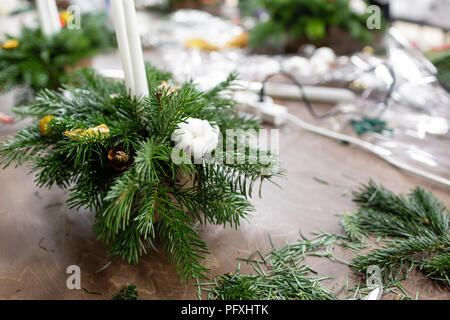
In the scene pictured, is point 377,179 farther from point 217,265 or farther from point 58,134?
point 58,134

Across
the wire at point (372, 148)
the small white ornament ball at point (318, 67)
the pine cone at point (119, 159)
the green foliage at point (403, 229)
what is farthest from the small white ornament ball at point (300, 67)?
the pine cone at point (119, 159)

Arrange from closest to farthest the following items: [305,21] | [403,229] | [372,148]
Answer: [403,229]
[372,148]
[305,21]

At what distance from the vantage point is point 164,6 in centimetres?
181

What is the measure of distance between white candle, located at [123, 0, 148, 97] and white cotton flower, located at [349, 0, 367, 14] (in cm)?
99

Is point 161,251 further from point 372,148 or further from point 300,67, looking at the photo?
point 300,67

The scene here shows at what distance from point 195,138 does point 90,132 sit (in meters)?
0.13

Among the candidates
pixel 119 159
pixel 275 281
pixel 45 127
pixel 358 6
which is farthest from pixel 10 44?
pixel 358 6

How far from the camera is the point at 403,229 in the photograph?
1.76 feet

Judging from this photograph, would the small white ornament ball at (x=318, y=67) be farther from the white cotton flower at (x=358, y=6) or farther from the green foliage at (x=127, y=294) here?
the green foliage at (x=127, y=294)

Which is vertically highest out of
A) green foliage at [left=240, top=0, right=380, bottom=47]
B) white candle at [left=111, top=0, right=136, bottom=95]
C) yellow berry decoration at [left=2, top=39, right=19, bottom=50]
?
green foliage at [left=240, top=0, right=380, bottom=47]

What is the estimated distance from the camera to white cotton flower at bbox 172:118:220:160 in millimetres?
441

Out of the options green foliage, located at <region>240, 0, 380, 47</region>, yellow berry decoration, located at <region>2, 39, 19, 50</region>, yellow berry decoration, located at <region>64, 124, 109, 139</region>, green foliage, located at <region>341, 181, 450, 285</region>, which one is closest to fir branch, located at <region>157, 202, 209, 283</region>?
yellow berry decoration, located at <region>64, 124, 109, 139</region>

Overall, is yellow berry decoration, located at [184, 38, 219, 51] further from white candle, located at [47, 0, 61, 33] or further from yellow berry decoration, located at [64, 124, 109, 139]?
yellow berry decoration, located at [64, 124, 109, 139]
